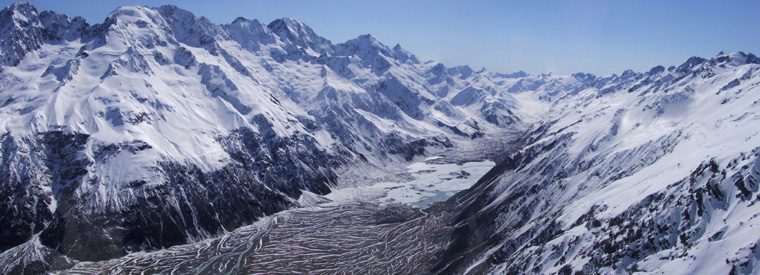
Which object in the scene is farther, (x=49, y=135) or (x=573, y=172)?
(x=49, y=135)

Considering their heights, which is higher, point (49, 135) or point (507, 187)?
point (49, 135)

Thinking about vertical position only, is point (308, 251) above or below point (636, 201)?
above

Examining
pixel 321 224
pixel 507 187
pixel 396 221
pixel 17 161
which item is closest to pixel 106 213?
pixel 17 161

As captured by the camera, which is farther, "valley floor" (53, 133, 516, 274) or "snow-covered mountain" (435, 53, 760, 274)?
"valley floor" (53, 133, 516, 274)

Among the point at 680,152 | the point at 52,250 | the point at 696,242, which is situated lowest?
the point at 696,242

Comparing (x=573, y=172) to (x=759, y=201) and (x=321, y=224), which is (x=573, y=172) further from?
(x=321, y=224)

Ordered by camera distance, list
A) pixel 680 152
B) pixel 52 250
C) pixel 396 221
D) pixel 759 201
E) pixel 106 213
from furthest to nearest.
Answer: pixel 396 221 → pixel 106 213 → pixel 52 250 → pixel 680 152 → pixel 759 201

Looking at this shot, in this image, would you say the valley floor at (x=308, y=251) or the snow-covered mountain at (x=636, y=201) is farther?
the valley floor at (x=308, y=251)

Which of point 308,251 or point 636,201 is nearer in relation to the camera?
point 636,201

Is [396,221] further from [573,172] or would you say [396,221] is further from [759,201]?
[759,201]

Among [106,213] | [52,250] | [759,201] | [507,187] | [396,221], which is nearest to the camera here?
[759,201]
